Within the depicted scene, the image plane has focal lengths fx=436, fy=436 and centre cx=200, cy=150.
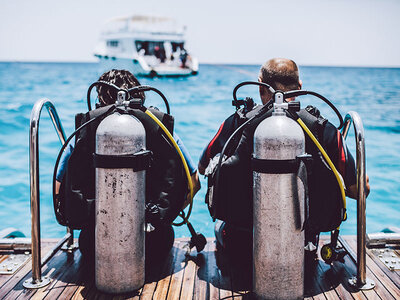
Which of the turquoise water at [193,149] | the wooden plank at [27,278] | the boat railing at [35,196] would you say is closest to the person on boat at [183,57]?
the turquoise water at [193,149]

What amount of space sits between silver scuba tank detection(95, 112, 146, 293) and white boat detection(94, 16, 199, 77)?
28623mm

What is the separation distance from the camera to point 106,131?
1908 millimetres

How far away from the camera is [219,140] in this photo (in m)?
2.30

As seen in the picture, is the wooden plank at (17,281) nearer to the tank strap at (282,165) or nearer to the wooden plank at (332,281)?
the tank strap at (282,165)

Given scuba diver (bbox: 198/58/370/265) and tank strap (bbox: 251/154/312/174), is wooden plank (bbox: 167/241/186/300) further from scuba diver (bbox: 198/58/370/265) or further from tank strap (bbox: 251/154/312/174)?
tank strap (bbox: 251/154/312/174)

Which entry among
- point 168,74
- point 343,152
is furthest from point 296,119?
point 168,74

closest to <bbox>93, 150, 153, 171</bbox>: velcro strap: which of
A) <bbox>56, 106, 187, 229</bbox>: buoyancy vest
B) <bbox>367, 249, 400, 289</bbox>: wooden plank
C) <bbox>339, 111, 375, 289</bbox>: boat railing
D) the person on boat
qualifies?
<bbox>56, 106, 187, 229</bbox>: buoyancy vest

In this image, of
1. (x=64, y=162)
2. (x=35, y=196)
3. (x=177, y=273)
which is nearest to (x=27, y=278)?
(x=35, y=196)

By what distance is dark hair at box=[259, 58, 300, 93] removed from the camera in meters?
2.17

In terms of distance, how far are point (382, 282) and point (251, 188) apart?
2.86 feet

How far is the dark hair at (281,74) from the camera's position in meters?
2.17

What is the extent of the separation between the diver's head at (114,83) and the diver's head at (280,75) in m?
0.69

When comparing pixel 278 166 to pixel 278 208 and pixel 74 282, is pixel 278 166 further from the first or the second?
pixel 74 282

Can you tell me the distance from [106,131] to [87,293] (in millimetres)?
811
